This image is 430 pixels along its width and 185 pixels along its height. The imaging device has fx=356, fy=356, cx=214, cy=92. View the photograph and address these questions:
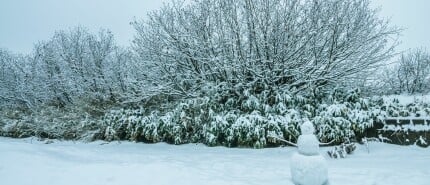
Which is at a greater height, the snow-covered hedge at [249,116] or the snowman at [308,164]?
the snow-covered hedge at [249,116]

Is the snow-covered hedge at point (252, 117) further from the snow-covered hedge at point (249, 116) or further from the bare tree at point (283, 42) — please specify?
the bare tree at point (283, 42)

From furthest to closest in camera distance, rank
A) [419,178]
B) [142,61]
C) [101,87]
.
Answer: [101,87] → [142,61] → [419,178]

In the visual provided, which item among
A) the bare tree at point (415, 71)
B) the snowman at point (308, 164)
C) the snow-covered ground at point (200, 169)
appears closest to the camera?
the snowman at point (308, 164)

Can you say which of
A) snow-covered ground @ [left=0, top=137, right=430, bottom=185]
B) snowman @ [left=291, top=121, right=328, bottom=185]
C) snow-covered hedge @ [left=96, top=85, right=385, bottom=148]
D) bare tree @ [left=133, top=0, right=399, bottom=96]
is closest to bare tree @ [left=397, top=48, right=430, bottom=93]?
bare tree @ [left=133, top=0, right=399, bottom=96]

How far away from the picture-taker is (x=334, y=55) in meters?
9.17

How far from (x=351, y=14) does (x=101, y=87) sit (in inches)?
336

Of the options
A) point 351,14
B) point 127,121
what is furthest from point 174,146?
point 351,14

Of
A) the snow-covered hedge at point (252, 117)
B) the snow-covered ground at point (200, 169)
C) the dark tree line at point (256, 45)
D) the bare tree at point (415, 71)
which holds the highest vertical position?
the bare tree at point (415, 71)

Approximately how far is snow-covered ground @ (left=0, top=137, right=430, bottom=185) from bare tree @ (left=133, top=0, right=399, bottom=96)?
2561 millimetres

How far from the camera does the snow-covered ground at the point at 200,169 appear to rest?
16.0ft

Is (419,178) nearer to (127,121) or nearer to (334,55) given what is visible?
(334,55)

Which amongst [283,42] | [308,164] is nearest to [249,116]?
[283,42]

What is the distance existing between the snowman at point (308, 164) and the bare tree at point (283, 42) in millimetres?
4231

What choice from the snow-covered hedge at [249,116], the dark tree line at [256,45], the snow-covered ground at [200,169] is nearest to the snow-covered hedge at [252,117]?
the snow-covered hedge at [249,116]
